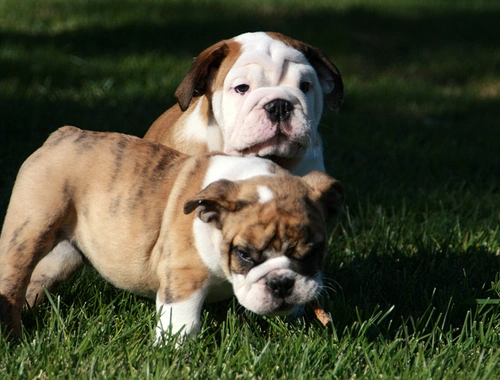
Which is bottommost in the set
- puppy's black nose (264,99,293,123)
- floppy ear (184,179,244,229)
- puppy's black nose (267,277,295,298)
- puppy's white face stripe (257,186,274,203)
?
puppy's black nose (267,277,295,298)

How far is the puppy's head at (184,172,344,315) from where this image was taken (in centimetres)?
379

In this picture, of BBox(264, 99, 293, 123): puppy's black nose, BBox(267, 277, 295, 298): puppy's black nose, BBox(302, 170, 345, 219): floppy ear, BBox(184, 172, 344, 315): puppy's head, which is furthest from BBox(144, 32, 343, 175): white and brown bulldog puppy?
BBox(267, 277, 295, 298): puppy's black nose

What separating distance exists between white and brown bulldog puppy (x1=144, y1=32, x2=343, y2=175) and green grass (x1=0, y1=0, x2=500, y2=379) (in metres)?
1.00

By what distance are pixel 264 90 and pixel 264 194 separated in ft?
4.15

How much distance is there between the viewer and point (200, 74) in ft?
17.3

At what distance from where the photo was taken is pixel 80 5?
13.3 m

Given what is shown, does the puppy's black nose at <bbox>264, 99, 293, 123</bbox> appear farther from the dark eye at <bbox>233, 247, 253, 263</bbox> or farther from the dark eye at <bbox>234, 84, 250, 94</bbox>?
the dark eye at <bbox>233, 247, 253, 263</bbox>

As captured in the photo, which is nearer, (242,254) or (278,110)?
(242,254)

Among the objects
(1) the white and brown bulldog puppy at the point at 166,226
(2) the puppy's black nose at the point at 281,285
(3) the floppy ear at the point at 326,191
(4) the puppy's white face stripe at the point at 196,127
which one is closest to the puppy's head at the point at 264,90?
(4) the puppy's white face stripe at the point at 196,127

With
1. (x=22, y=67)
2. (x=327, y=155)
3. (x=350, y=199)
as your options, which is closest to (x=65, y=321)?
(x=350, y=199)

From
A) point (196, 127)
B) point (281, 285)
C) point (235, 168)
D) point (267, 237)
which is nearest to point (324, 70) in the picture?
point (196, 127)

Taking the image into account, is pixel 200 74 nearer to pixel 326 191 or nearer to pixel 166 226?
pixel 166 226

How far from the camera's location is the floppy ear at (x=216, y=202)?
3.86 meters

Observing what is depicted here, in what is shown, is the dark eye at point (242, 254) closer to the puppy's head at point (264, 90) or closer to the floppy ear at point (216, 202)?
the floppy ear at point (216, 202)
